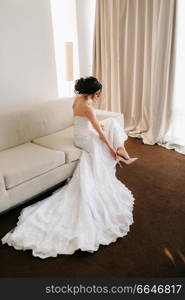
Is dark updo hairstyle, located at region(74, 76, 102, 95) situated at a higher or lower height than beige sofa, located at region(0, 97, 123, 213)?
higher

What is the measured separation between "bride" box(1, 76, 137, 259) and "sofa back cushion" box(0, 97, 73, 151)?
60cm

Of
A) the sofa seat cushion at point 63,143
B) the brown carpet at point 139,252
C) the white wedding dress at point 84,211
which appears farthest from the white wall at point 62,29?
the brown carpet at point 139,252

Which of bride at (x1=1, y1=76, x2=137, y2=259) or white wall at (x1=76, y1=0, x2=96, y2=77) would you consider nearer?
bride at (x1=1, y1=76, x2=137, y2=259)

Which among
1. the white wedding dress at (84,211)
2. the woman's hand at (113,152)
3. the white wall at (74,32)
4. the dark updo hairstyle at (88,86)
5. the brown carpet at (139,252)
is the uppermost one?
the white wall at (74,32)

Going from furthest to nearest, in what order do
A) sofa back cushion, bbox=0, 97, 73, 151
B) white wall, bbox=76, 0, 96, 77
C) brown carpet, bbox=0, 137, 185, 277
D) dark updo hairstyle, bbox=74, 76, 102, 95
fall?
white wall, bbox=76, 0, 96, 77, sofa back cushion, bbox=0, 97, 73, 151, dark updo hairstyle, bbox=74, 76, 102, 95, brown carpet, bbox=0, 137, 185, 277

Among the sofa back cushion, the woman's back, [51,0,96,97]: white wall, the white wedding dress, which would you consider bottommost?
the white wedding dress

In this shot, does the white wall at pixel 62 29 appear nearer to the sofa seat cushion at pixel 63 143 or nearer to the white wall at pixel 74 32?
the white wall at pixel 74 32

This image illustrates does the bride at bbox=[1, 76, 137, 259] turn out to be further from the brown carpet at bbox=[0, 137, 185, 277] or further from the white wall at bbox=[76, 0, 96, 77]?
the white wall at bbox=[76, 0, 96, 77]

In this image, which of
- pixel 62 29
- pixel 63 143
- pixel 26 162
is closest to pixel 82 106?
pixel 63 143

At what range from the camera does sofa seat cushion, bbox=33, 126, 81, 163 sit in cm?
269

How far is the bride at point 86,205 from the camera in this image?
6.32ft

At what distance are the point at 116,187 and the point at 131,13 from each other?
9.39 feet

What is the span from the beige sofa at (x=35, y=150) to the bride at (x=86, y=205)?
15cm

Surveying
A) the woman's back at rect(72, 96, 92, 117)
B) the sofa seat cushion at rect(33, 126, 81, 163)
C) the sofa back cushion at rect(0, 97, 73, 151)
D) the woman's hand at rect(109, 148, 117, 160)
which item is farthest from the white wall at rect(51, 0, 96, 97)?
the woman's hand at rect(109, 148, 117, 160)
